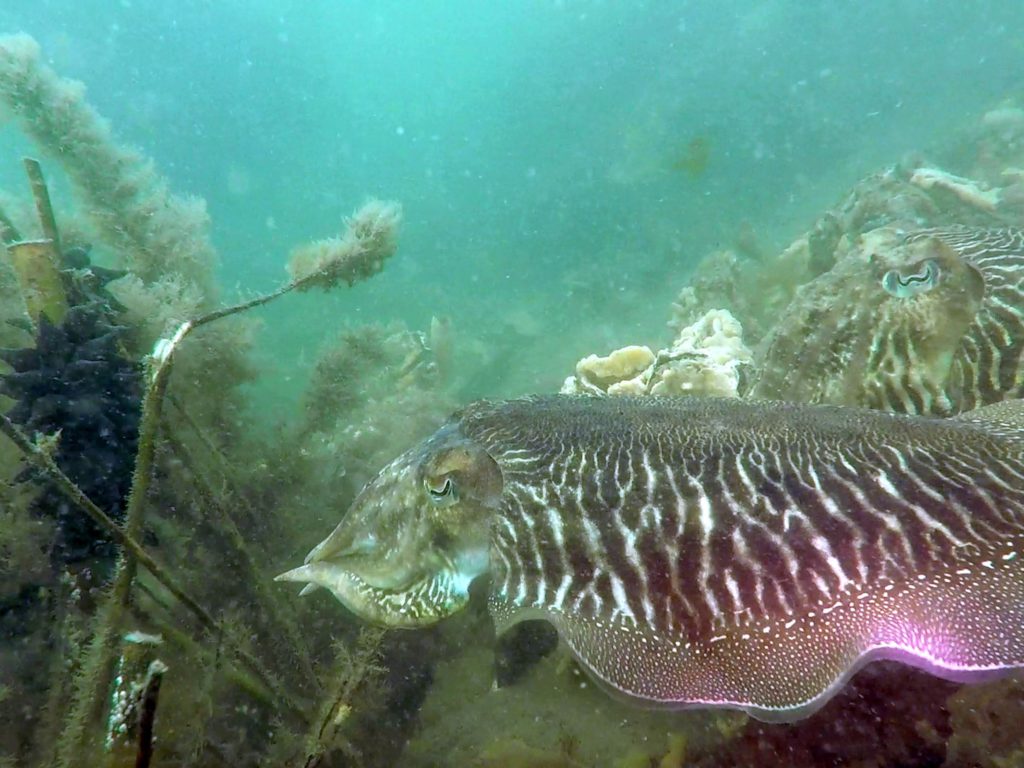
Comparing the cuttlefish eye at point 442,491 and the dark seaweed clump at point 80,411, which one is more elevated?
the dark seaweed clump at point 80,411

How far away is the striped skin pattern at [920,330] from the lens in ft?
12.4

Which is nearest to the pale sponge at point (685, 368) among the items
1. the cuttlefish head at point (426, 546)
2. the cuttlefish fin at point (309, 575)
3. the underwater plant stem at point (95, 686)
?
the cuttlefish head at point (426, 546)

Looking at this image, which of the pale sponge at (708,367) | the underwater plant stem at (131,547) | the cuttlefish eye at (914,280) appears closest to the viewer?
the underwater plant stem at (131,547)

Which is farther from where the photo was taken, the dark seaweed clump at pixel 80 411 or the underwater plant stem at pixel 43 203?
the underwater plant stem at pixel 43 203

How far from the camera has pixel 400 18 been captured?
12175 cm

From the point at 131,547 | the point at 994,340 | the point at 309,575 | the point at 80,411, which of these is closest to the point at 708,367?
the point at 994,340

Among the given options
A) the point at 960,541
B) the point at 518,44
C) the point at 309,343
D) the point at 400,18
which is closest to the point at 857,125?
the point at 309,343

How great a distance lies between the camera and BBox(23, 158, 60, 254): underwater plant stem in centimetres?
442

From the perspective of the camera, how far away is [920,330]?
13.1 feet

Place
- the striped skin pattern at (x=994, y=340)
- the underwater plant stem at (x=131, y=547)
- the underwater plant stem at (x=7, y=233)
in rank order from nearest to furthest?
the underwater plant stem at (x=131, y=547), the striped skin pattern at (x=994, y=340), the underwater plant stem at (x=7, y=233)

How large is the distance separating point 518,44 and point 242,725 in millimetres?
69523

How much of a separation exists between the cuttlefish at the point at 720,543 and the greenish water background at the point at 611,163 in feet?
18.6

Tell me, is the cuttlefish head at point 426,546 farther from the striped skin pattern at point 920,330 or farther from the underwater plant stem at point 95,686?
the striped skin pattern at point 920,330

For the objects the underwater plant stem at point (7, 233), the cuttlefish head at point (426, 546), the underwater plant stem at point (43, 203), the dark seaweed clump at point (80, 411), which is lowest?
the cuttlefish head at point (426, 546)
